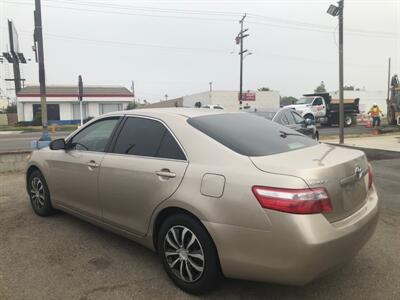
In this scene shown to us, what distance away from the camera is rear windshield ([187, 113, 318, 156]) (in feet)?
11.6

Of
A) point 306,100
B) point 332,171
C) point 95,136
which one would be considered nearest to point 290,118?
point 95,136

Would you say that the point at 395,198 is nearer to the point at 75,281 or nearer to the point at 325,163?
the point at 325,163

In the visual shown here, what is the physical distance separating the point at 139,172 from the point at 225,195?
42.4 inches

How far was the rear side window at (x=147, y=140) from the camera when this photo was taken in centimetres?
382

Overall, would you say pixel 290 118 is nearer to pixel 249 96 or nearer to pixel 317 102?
pixel 317 102

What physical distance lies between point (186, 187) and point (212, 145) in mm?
428

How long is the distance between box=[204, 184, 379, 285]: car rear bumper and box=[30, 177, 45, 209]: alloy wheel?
10.7 feet

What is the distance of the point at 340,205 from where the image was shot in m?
3.16

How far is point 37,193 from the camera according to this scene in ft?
18.9

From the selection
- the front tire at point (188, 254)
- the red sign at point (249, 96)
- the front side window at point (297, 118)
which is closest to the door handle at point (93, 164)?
the front tire at point (188, 254)

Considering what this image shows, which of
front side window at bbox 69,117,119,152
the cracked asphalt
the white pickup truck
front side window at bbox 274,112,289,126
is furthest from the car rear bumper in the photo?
the white pickup truck

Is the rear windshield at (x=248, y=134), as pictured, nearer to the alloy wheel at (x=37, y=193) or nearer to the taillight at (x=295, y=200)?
the taillight at (x=295, y=200)

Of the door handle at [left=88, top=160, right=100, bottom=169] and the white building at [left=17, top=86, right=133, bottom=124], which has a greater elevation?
the white building at [left=17, top=86, right=133, bottom=124]

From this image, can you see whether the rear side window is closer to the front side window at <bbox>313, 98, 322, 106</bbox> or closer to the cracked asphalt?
the cracked asphalt
